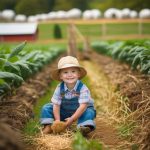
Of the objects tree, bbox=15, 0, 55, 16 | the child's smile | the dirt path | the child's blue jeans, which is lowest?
the dirt path

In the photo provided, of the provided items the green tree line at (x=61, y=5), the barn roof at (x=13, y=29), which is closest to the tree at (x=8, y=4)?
the green tree line at (x=61, y=5)

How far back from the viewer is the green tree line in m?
46.5

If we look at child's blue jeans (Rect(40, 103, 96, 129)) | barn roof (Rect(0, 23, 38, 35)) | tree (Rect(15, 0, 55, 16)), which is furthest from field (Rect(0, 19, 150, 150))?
tree (Rect(15, 0, 55, 16))

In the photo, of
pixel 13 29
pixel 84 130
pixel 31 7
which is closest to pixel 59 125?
pixel 84 130

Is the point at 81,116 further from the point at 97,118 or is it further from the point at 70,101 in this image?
the point at 97,118

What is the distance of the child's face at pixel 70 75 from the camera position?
5.18 m

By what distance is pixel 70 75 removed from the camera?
5.19m

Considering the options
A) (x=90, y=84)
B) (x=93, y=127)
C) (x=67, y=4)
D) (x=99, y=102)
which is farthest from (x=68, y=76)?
(x=67, y=4)

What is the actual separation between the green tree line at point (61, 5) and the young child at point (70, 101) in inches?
1613

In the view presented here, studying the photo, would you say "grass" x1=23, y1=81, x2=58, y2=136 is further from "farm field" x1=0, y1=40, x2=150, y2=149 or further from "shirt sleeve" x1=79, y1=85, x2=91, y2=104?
"shirt sleeve" x1=79, y1=85, x2=91, y2=104

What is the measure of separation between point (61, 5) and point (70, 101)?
168ft

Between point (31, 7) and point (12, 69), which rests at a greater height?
point (31, 7)

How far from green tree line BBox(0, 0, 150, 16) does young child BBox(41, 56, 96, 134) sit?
41.0 metres

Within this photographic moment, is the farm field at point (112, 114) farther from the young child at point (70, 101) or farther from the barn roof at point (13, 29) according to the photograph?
the barn roof at point (13, 29)
